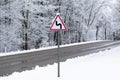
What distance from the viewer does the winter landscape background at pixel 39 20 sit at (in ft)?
78.7

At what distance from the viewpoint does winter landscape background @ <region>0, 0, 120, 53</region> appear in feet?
78.7

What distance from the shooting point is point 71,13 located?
40.6 metres

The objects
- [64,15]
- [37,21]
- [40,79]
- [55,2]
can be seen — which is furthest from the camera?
[64,15]

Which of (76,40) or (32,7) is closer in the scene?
(32,7)

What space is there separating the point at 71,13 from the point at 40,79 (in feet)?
106

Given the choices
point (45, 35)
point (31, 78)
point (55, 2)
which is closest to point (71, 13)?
point (55, 2)

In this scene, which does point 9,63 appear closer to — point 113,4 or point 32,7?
point 32,7

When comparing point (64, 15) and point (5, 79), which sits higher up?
point (64, 15)

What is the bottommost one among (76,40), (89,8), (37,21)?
(76,40)

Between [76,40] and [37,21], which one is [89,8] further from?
[37,21]

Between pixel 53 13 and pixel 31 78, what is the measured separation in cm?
2534

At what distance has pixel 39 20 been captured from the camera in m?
29.6

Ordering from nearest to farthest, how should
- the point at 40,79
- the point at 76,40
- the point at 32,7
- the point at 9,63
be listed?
1. the point at 40,79
2. the point at 9,63
3. the point at 32,7
4. the point at 76,40

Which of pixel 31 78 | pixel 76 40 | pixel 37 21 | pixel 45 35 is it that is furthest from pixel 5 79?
pixel 76 40
